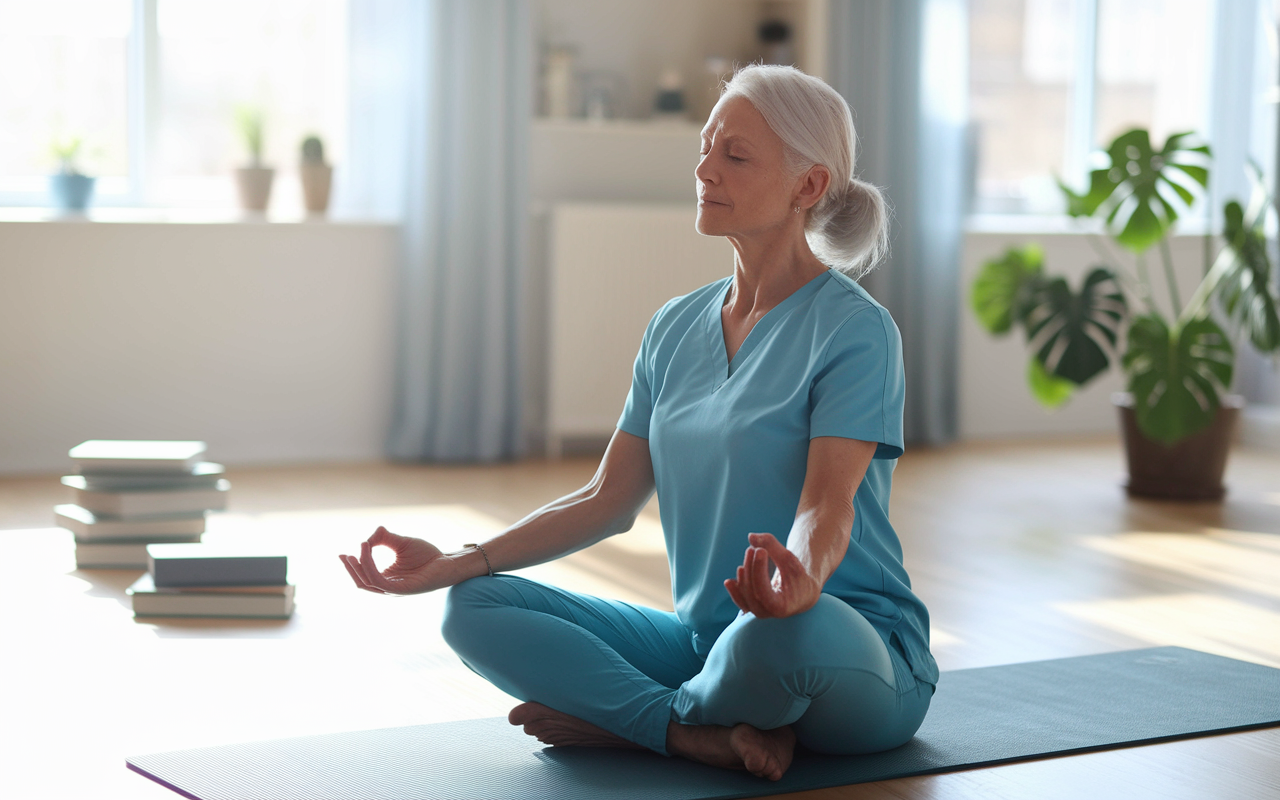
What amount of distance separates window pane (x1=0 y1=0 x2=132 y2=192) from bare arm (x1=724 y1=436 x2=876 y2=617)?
345cm

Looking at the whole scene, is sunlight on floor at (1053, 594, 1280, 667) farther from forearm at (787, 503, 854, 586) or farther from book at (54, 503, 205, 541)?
book at (54, 503, 205, 541)

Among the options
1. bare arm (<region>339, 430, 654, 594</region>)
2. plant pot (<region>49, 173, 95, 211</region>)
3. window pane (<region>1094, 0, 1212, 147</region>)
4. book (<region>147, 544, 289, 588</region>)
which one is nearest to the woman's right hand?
bare arm (<region>339, 430, 654, 594</region>)

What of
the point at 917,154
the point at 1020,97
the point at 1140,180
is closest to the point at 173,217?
the point at 917,154

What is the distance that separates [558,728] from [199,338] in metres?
3.08

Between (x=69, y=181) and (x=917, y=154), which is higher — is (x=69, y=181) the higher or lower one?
the lower one

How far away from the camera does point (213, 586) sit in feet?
8.43

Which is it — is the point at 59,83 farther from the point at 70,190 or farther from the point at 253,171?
the point at 253,171

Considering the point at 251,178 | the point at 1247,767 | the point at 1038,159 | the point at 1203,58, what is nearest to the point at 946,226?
the point at 1038,159

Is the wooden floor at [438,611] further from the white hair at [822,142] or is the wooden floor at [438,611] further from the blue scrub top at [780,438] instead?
the white hair at [822,142]

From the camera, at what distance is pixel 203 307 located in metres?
4.46

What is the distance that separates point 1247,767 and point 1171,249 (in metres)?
4.36

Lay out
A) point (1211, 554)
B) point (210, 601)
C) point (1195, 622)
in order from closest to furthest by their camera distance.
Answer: point (210, 601), point (1195, 622), point (1211, 554)

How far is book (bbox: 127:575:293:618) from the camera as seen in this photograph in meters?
2.55

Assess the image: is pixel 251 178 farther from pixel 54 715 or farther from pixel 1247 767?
pixel 1247 767
